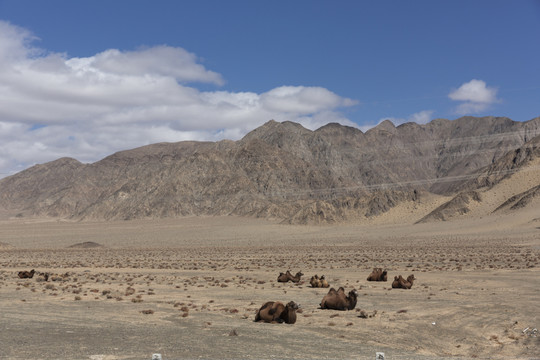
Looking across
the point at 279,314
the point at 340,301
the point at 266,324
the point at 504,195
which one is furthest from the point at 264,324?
the point at 504,195

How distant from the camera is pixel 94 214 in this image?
545ft

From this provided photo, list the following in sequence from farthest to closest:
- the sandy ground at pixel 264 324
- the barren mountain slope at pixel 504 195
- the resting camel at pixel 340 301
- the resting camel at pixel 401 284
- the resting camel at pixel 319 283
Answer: the barren mountain slope at pixel 504 195 → the resting camel at pixel 319 283 → the resting camel at pixel 401 284 → the resting camel at pixel 340 301 → the sandy ground at pixel 264 324

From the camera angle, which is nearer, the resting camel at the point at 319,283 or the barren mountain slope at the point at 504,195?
the resting camel at the point at 319,283

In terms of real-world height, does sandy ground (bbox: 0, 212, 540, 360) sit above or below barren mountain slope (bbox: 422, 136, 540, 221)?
below

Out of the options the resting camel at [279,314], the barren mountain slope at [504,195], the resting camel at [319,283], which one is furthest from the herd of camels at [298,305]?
the barren mountain slope at [504,195]

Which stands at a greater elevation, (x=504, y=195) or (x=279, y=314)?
(x=504, y=195)

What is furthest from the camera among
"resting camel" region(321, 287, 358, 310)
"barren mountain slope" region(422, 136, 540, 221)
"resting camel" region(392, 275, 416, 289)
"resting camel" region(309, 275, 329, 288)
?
"barren mountain slope" region(422, 136, 540, 221)

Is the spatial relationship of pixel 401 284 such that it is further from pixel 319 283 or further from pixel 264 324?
pixel 264 324

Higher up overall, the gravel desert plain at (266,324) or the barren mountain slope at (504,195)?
the barren mountain slope at (504,195)

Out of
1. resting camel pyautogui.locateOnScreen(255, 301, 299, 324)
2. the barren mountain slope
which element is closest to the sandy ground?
resting camel pyautogui.locateOnScreen(255, 301, 299, 324)

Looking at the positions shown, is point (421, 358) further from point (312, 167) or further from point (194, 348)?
point (312, 167)

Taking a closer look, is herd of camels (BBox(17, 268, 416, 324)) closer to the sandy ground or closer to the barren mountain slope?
the sandy ground

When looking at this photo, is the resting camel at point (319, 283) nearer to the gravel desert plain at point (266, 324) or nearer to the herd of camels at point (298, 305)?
the gravel desert plain at point (266, 324)

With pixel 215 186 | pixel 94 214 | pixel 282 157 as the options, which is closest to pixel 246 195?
pixel 215 186
